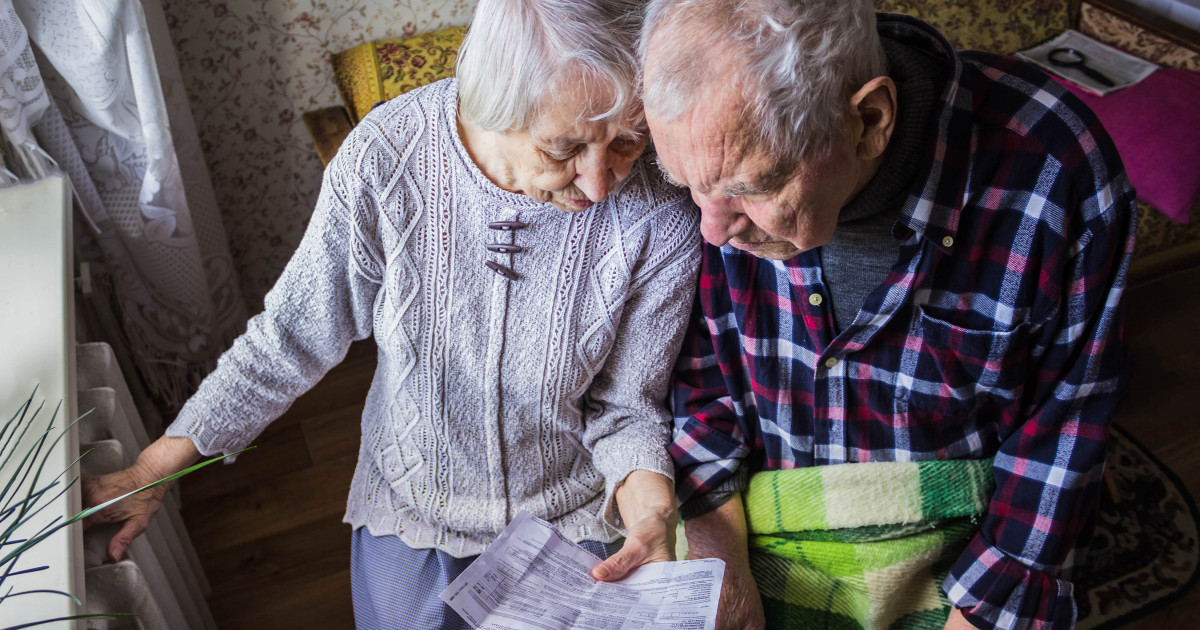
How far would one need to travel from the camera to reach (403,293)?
4.09 ft

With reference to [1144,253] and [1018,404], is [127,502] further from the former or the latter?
[1144,253]

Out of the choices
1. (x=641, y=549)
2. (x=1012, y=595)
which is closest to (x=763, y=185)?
(x=641, y=549)

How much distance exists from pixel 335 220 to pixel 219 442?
0.34m

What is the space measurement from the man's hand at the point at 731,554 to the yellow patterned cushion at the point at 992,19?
4.68ft

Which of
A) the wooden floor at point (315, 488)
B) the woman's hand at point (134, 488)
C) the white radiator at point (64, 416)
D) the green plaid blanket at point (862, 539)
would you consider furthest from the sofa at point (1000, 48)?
the green plaid blanket at point (862, 539)

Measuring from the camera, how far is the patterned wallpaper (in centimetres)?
192

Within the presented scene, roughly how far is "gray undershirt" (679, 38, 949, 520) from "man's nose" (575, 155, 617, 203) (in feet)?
0.91

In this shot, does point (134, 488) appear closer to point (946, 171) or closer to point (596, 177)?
point (596, 177)

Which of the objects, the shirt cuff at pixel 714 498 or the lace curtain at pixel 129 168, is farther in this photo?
the lace curtain at pixel 129 168

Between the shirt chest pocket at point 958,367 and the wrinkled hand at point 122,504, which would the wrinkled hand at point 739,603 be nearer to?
the shirt chest pocket at point 958,367

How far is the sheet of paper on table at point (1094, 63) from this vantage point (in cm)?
236

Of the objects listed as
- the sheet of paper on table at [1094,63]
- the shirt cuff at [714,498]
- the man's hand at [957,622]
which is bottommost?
the man's hand at [957,622]

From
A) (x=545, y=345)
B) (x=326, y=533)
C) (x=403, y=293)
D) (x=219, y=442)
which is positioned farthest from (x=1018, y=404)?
(x=326, y=533)

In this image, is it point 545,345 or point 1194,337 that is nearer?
point 545,345
